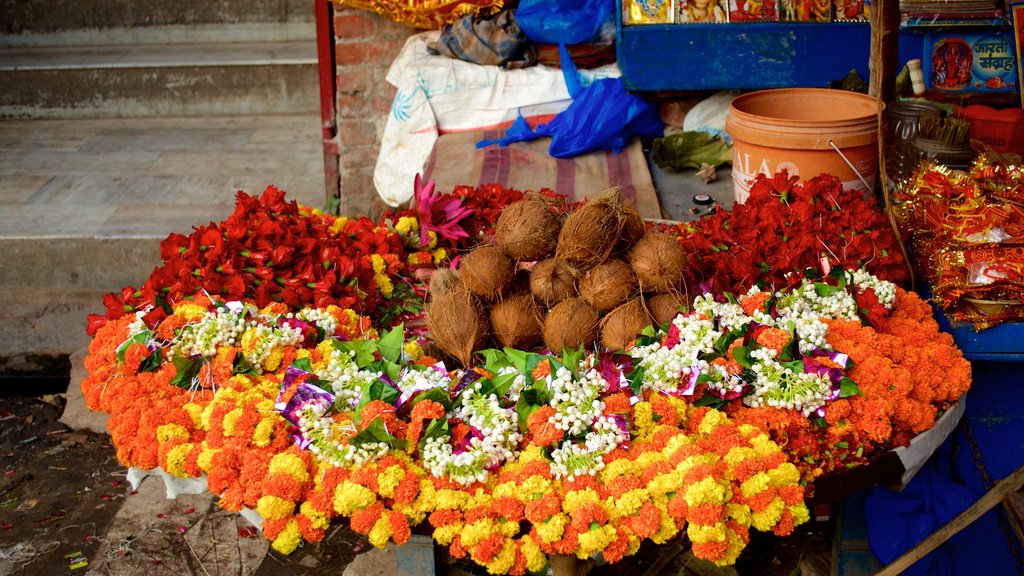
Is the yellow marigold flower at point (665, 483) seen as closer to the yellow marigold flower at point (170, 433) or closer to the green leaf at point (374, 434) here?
the green leaf at point (374, 434)

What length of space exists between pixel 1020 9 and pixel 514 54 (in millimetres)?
2112

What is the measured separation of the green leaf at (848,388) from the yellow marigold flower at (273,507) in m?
1.09

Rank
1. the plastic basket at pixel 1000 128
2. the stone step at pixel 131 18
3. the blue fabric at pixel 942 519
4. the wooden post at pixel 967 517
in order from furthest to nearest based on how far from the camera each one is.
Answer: the stone step at pixel 131 18 → the plastic basket at pixel 1000 128 → the blue fabric at pixel 942 519 → the wooden post at pixel 967 517

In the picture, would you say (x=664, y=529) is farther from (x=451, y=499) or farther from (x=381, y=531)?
(x=381, y=531)

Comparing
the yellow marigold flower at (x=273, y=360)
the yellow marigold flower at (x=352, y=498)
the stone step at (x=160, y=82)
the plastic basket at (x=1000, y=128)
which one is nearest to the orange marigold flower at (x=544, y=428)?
the yellow marigold flower at (x=352, y=498)

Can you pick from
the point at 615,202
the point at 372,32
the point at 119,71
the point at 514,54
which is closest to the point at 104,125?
the point at 119,71

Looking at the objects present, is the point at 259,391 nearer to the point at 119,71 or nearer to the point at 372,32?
the point at 372,32

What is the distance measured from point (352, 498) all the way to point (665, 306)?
83 centimetres

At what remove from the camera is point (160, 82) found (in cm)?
614

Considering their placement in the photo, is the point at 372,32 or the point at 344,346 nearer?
the point at 344,346

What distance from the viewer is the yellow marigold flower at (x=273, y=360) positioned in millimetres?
1994

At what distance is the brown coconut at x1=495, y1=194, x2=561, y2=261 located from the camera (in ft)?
6.74

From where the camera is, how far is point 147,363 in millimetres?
2020

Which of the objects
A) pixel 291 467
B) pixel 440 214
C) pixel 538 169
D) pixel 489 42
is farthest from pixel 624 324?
pixel 489 42
